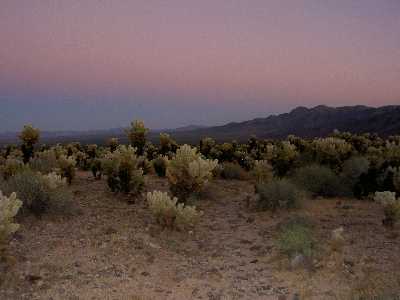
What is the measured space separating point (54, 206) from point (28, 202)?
22.4 inches

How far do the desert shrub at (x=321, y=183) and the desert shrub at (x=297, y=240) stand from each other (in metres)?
4.79

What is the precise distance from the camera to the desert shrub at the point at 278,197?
10969 millimetres

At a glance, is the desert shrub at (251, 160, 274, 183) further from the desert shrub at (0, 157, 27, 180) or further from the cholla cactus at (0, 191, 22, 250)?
the cholla cactus at (0, 191, 22, 250)

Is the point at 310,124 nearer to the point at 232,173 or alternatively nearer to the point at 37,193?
the point at 232,173

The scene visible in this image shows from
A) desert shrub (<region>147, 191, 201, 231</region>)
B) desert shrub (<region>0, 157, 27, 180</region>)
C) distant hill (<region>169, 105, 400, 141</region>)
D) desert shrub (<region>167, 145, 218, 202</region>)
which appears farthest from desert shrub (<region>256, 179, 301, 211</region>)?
distant hill (<region>169, 105, 400, 141</region>)

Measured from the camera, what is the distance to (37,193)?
9.01m

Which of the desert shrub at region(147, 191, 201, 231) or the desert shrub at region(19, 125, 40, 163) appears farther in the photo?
the desert shrub at region(19, 125, 40, 163)

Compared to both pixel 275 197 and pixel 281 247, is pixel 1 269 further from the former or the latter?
pixel 275 197

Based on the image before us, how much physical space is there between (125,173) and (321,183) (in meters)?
6.29

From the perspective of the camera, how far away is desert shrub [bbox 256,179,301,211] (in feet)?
36.0

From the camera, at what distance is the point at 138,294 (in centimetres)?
604

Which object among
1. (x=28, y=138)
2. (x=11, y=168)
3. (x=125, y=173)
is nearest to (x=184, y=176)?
(x=125, y=173)

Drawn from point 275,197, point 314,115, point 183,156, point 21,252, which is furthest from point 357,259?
point 314,115

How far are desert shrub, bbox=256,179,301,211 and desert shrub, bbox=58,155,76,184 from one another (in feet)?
21.5
